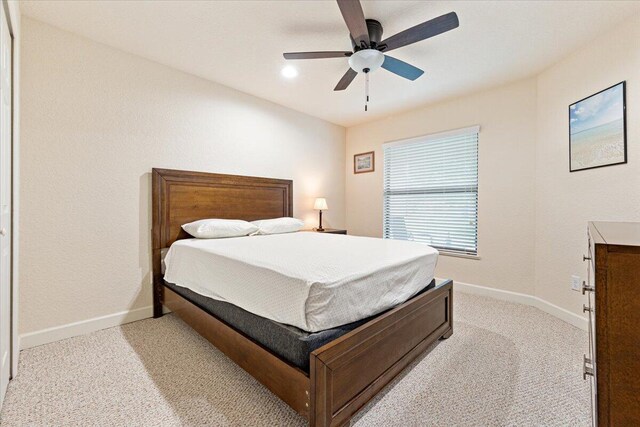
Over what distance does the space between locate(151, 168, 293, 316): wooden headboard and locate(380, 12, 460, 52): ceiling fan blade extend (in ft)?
7.13

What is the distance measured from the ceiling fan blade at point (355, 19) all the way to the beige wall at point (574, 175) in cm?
201

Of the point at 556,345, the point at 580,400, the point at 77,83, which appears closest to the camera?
the point at 580,400

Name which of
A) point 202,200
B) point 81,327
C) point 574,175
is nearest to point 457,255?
point 574,175

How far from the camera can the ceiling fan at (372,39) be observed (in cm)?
167

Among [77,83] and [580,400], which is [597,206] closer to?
[580,400]

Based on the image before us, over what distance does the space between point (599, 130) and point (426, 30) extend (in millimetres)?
1779

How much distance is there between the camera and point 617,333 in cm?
70

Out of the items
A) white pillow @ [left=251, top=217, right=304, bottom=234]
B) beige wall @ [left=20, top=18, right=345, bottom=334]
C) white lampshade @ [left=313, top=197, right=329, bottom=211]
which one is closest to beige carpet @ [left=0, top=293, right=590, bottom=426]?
beige wall @ [left=20, top=18, right=345, bottom=334]

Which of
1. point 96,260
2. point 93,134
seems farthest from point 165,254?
point 93,134

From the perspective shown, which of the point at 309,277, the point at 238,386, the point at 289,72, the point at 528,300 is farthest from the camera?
the point at 528,300

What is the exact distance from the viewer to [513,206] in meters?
3.16

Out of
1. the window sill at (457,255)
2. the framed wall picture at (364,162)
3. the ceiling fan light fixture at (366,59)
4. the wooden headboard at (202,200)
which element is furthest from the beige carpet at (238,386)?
the framed wall picture at (364,162)

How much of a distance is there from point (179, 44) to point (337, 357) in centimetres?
278

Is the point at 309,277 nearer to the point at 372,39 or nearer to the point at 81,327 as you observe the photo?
the point at 372,39
